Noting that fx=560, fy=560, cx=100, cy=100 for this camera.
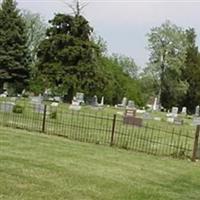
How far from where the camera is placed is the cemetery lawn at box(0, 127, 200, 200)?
895cm

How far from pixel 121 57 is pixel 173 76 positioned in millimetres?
9224

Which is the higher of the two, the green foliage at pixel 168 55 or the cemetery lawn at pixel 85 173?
the green foliage at pixel 168 55

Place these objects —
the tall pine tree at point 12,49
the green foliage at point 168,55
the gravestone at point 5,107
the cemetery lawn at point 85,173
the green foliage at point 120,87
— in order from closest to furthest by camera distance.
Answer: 1. the cemetery lawn at point 85,173
2. the gravestone at point 5,107
3. the tall pine tree at point 12,49
4. the green foliage at point 120,87
5. the green foliage at point 168,55

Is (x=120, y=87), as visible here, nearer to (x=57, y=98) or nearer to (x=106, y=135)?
(x=57, y=98)

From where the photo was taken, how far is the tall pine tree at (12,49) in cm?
6162

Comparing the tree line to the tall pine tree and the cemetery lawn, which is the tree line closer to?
the tall pine tree

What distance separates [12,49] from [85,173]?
52351 mm

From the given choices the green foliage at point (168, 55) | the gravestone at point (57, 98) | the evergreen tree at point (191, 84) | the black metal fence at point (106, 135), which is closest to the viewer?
the black metal fence at point (106, 135)

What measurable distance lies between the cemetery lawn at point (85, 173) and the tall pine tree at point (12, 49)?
4578 centimetres

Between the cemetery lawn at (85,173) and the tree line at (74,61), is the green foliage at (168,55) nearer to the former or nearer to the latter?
the tree line at (74,61)

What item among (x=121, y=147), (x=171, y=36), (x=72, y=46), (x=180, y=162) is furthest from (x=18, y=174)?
(x=171, y=36)

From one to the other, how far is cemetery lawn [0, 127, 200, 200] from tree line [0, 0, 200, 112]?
1595 inches

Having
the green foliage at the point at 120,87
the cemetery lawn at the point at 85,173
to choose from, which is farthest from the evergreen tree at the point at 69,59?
the cemetery lawn at the point at 85,173

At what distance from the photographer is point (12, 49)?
62.1 m
